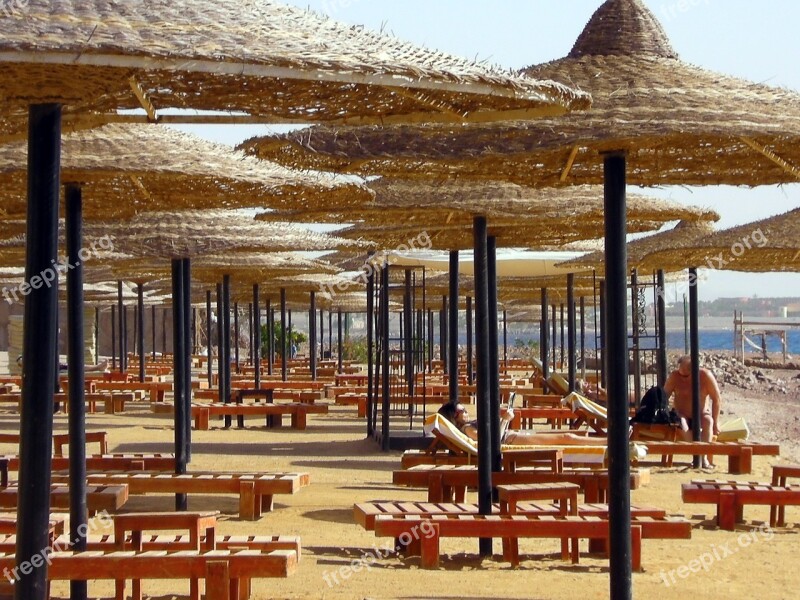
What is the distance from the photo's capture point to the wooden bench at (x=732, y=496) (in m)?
7.70

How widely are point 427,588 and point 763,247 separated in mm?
4105

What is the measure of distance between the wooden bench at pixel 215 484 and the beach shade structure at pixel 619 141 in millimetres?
2821

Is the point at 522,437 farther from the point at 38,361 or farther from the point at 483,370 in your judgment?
the point at 38,361

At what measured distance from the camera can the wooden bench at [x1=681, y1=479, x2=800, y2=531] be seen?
7.70m

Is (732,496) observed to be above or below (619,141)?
below

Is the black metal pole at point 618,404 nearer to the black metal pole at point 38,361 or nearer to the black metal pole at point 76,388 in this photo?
the black metal pole at point 38,361

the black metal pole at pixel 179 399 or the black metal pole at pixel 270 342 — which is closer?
the black metal pole at pixel 179 399

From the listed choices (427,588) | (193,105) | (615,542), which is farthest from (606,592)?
(193,105)

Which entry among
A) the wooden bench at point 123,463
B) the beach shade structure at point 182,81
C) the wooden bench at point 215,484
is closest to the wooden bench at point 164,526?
the wooden bench at point 215,484

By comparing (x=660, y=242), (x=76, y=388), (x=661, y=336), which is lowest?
(x=76, y=388)

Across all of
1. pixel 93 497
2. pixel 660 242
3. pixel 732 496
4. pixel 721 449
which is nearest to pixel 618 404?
pixel 93 497

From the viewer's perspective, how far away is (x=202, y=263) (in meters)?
11.3

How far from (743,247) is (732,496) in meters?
1.92

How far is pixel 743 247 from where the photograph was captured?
889cm
